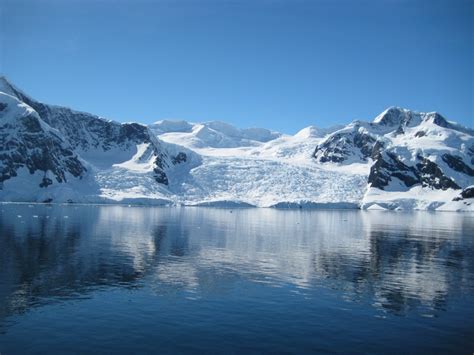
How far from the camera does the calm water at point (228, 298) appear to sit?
2706cm

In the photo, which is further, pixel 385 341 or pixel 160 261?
pixel 160 261

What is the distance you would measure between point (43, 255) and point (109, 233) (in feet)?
90.4

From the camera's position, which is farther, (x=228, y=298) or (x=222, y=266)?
(x=222, y=266)

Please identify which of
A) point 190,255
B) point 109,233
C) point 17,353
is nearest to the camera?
point 17,353

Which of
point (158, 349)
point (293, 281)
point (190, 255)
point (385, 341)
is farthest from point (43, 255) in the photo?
point (385, 341)

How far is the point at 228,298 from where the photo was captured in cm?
3697

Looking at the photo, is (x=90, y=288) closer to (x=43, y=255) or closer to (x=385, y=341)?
(x=43, y=255)

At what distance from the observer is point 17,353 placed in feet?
79.3

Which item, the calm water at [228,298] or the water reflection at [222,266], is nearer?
the calm water at [228,298]

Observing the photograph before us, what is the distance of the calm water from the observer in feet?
88.8

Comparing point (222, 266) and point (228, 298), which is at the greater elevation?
point (222, 266)

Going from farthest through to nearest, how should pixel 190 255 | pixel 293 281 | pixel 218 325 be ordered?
pixel 190 255 → pixel 293 281 → pixel 218 325

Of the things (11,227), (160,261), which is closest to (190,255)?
(160,261)

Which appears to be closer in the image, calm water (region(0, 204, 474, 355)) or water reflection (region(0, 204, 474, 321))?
calm water (region(0, 204, 474, 355))
